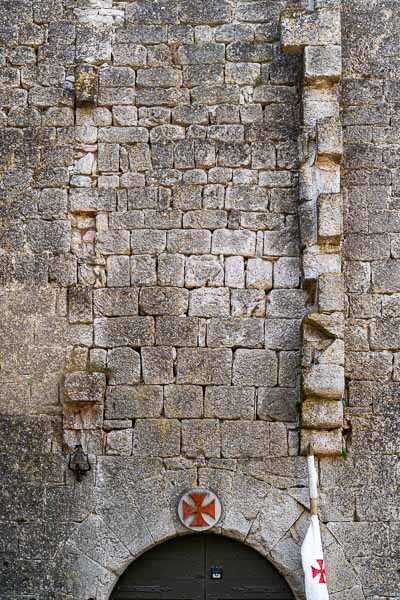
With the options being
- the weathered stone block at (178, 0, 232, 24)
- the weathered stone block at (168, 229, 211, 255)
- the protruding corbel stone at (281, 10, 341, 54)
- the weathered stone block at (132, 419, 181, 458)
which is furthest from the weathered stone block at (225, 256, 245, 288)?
the weathered stone block at (178, 0, 232, 24)

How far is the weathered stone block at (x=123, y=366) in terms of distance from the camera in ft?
26.7

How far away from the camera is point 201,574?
7922 mm

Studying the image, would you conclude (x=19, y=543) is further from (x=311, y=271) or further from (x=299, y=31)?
(x=299, y=31)

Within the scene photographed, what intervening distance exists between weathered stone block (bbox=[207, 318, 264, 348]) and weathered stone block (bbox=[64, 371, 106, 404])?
91 cm

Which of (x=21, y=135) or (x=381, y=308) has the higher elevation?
(x=21, y=135)

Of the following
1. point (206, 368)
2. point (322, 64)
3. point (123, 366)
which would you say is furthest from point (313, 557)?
point (322, 64)

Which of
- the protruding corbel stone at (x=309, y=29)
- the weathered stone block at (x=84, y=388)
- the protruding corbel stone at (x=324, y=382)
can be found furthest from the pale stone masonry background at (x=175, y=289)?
the protruding corbel stone at (x=324, y=382)

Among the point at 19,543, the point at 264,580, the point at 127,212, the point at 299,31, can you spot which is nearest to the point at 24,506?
the point at 19,543

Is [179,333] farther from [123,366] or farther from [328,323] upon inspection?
[328,323]

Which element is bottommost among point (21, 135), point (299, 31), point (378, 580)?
point (378, 580)

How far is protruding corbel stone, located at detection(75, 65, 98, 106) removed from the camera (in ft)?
27.8

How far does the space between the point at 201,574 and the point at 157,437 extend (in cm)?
108

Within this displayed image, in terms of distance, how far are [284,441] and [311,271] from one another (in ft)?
4.33

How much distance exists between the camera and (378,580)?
306 inches
